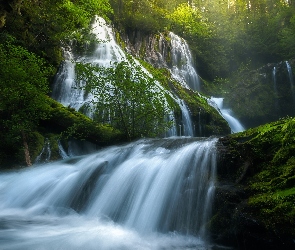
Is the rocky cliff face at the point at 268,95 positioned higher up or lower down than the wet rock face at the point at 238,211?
higher up

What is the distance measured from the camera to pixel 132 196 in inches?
235

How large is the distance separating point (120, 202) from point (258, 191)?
2.83m

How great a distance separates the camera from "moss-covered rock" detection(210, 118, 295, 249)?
3797 millimetres

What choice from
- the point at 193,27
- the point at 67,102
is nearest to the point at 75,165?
the point at 67,102

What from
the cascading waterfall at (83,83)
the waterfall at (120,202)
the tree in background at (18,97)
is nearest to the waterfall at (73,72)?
the cascading waterfall at (83,83)

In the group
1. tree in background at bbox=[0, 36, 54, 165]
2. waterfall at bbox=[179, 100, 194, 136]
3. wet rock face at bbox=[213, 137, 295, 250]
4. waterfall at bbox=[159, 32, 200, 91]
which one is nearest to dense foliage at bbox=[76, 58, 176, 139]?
tree in background at bbox=[0, 36, 54, 165]

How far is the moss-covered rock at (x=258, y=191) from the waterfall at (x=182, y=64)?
19031mm

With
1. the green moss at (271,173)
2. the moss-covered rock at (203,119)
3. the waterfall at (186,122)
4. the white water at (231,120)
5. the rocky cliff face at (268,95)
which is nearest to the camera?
the green moss at (271,173)

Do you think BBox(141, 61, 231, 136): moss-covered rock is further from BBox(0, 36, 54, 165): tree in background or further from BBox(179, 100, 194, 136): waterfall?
BBox(0, 36, 54, 165): tree in background

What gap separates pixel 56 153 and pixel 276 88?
18364 millimetres

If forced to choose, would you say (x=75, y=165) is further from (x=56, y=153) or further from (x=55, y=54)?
(x=55, y=54)

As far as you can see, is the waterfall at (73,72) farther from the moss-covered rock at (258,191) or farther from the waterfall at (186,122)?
the moss-covered rock at (258,191)

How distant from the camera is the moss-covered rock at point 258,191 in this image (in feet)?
12.5

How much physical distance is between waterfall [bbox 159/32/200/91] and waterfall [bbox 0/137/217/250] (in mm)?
17451
